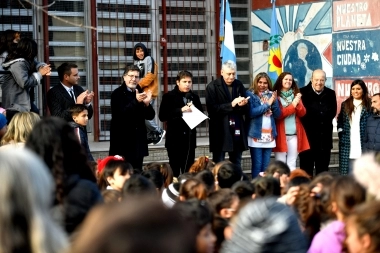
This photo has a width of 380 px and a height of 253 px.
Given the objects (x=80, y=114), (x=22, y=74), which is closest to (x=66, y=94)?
(x=22, y=74)

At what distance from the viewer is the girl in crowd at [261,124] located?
11820 mm

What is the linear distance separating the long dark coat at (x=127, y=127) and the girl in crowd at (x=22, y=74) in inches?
46.7

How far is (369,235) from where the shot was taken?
3.37 meters

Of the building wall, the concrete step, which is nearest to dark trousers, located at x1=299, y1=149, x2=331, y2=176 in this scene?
the concrete step

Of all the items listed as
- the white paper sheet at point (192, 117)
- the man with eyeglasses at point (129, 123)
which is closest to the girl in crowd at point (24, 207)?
the man with eyeglasses at point (129, 123)

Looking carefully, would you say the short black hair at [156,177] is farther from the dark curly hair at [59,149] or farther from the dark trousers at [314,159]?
→ the dark trousers at [314,159]

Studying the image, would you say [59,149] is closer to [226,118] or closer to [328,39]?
[226,118]

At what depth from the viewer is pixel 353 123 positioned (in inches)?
480

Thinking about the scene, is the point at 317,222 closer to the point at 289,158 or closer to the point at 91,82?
the point at 289,158

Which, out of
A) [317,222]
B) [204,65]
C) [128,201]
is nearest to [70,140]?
[317,222]

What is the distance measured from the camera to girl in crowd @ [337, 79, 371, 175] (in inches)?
475

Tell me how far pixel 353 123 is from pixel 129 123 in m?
3.25

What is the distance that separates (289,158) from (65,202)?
337 inches

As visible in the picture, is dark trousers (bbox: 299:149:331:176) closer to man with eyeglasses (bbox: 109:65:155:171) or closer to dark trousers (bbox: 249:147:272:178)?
dark trousers (bbox: 249:147:272:178)
